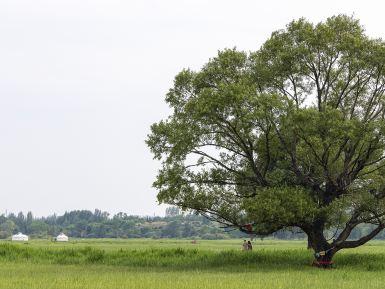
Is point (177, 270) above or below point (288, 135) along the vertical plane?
below

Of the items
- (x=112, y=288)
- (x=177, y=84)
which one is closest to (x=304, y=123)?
(x=177, y=84)

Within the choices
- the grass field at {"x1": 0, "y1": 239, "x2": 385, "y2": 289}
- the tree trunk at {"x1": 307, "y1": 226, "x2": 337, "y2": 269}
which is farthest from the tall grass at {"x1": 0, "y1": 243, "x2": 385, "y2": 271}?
the tree trunk at {"x1": 307, "y1": 226, "x2": 337, "y2": 269}

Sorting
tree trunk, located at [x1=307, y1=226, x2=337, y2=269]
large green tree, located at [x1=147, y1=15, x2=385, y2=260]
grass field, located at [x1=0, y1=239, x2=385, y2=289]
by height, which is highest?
large green tree, located at [x1=147, y1=15, x2=385, y2=260]

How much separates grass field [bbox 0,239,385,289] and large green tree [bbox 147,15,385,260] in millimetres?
2934

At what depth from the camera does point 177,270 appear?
33.0m

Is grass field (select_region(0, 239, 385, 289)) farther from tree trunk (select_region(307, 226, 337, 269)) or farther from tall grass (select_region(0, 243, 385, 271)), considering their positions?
tree trunk (select_region(307, 226, 337, 269))

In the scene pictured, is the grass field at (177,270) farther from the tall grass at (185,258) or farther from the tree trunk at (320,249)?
the tree trunk at (320,249)

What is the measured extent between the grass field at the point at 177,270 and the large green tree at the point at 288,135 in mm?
2934

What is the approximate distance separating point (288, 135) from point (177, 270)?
10196 mm

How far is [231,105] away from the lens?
32.6 m

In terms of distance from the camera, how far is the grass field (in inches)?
968

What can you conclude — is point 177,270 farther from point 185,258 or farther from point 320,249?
point 320,249

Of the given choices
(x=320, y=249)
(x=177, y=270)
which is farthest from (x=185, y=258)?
(x=320, y=249)

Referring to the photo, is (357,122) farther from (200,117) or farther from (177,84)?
(177,84)
